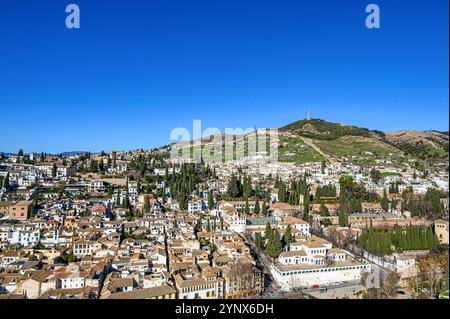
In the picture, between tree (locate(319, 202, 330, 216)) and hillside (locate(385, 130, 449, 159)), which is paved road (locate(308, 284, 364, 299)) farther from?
hillside (locate(385, 130, 449, 159))

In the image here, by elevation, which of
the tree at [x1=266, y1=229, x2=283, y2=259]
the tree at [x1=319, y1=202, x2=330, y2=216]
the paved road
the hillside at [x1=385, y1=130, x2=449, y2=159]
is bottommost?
the paved road

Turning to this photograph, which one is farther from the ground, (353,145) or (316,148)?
(353,145)

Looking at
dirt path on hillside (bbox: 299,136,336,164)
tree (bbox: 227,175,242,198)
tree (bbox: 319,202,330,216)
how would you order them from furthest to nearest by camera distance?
dirt path on hillside (bbox: 299,136,336,164), tree (bbox: 227,175,242,198), tree (bbox: 319,202,330,216)

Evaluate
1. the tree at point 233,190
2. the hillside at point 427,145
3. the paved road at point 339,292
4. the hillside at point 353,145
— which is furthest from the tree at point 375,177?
the paved road at point 339,292

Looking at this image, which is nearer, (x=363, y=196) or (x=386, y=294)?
(x=386, y=294)

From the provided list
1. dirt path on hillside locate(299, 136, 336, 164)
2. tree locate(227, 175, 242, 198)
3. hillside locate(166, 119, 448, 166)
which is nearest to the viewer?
tree locate(227, 175, 242, 198)

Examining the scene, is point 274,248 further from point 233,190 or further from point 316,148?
point 316,148

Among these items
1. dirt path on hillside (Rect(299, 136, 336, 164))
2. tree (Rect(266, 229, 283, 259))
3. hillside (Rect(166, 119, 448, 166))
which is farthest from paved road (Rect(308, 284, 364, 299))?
dirt path on hillside (Rect(299, 136, 336, 164))

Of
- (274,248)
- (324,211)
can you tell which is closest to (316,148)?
(324,211)
